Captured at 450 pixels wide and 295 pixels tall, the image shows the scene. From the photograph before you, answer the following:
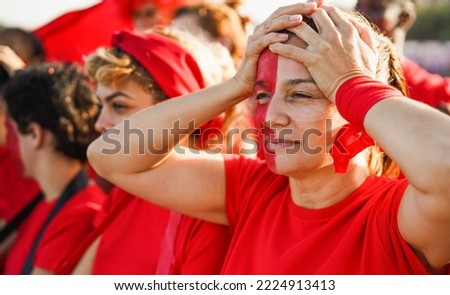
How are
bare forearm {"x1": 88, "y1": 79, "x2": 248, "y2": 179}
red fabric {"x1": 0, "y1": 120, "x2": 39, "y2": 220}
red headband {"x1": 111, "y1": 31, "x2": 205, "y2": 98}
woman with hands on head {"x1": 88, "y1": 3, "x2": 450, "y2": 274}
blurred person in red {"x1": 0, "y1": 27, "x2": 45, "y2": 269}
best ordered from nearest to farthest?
woman with hands on head {"x1": 88, "y1": 3, "x2": 450, "y2": 274} < bare forearm {"x1": 88, "y1": 79, "x2": 248, "y2": 179} < red headband {"x1": 111, "y1": 31, "x2": 205, "y2": 98} < blurred person in red {"x1": 0, "y1": 27, "x2": 45, "y2": 269} < red fabric {"x1": 0, "y1": 120, "x2": 39, "y2": 220}

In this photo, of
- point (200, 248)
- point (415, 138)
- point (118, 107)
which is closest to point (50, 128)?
point (118, 107)

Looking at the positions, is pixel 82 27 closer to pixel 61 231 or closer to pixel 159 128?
pixel 61 231

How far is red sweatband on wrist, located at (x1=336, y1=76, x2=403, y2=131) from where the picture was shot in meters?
2.08

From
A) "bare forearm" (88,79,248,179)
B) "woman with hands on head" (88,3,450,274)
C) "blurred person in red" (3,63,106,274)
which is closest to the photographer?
"woman with hands on head" (88,3,450,274)

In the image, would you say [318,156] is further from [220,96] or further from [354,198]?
[220,96]

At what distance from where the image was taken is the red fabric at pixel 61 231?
358 centimetres

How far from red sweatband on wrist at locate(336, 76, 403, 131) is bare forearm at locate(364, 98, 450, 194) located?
0.03m

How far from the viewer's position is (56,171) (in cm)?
402

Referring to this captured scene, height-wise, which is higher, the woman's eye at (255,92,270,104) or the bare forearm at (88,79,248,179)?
the woman's eye at (255,92,270,104)

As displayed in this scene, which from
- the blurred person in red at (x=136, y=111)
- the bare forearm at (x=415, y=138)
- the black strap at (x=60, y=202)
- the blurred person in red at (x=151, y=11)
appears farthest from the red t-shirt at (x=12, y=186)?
the bare forearm at (x=415, y=138)

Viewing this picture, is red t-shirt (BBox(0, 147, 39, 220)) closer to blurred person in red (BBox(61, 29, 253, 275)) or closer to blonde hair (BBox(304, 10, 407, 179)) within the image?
blurred person in red (BBox(61, 29, 253, 275))

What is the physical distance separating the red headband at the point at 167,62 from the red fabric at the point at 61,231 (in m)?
0.80

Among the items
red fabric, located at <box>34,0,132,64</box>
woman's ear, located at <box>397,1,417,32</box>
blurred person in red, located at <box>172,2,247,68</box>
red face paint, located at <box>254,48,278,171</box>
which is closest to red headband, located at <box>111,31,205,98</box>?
red face paint, located at <box>254,48,278,171</box>

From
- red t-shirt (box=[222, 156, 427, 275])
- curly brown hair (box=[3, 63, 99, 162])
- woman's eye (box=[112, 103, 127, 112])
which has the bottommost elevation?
curly brown hair (box=[3, 63, 99, 162])
